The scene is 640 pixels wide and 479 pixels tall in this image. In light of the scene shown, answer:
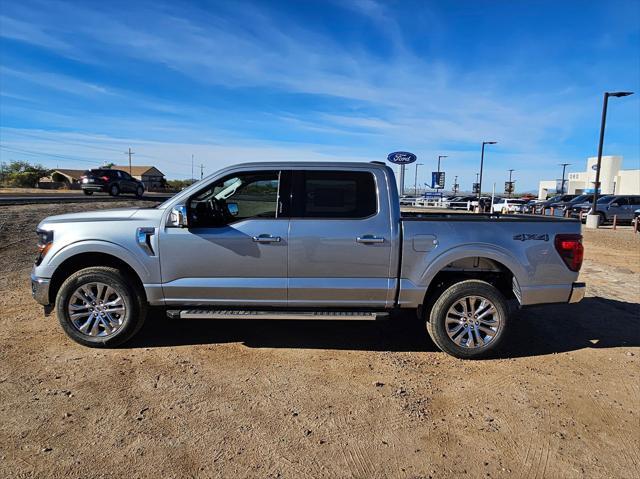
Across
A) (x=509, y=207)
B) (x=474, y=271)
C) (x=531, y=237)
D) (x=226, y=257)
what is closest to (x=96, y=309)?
(x=226, y=257)

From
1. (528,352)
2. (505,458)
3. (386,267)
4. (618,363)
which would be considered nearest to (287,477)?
(505,458)

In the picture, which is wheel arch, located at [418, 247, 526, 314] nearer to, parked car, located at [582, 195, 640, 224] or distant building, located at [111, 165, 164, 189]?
parked car, located at [582, 195, 640, 224]

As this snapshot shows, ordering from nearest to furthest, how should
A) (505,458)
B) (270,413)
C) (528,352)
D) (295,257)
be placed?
(505,458) < (270,413) < (295,257) < (528,352)

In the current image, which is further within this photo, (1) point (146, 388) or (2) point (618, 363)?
(2) point (618, 363)

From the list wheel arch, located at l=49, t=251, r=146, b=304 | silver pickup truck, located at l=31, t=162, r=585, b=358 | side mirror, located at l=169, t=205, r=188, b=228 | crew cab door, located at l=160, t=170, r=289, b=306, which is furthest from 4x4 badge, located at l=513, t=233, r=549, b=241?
A: wheel arch, located at l=49, t=251, r=146, b=304

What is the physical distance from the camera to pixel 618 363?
450cm

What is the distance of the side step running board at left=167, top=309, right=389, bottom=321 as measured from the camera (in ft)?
14.2

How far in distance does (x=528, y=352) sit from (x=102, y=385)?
4.11 meters

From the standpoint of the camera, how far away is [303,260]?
438 cm

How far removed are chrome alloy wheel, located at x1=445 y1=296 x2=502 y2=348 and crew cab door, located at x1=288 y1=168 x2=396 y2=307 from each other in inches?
27.6

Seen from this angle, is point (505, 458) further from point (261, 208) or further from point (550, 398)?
point (261, 208)

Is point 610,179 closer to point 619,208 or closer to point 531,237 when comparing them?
point 619,208

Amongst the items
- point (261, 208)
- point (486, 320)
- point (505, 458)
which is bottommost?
point (505, 458)

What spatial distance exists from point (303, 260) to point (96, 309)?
83.1 inches
